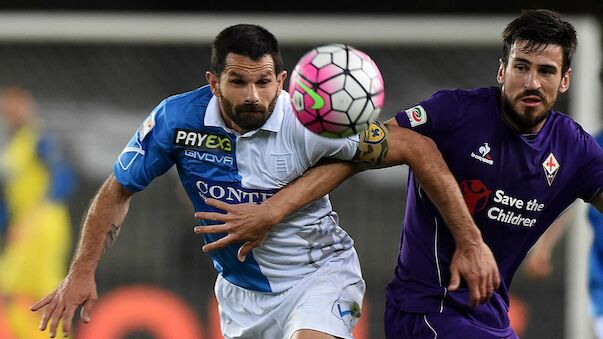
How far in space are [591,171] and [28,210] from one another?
5.18m

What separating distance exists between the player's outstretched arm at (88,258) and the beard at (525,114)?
159 cm

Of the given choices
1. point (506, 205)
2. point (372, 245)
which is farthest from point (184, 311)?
point (506, 205)

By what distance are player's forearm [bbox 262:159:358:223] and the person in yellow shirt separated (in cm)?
455

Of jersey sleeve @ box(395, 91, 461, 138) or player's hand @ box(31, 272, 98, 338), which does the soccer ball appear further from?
player's hand @ box(31, 272, 98, 338)

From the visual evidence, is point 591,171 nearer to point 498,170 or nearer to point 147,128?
point 498,170

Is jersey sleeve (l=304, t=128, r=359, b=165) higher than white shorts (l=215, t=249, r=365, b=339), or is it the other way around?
jersey sleeve (l=304, t=128, r=359, b=165)

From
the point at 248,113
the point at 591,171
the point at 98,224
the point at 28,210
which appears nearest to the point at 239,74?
the point at 248,113

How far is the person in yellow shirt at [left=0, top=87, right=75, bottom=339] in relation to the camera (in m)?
8.81

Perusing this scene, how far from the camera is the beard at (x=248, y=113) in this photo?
4.65 meters

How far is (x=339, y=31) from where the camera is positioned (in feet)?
29.0

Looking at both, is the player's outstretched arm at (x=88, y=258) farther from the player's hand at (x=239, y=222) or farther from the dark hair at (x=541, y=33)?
the dark hair at (x=541, y=33)

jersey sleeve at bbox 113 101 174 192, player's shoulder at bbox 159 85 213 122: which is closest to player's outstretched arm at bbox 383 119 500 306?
player's shoulder at bbox 159 85 213 122

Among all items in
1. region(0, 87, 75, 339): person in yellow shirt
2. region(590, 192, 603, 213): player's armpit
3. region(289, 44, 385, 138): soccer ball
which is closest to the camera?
region(289, 44, 385, 138): soccer ball

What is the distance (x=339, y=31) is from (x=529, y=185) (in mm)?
4253
